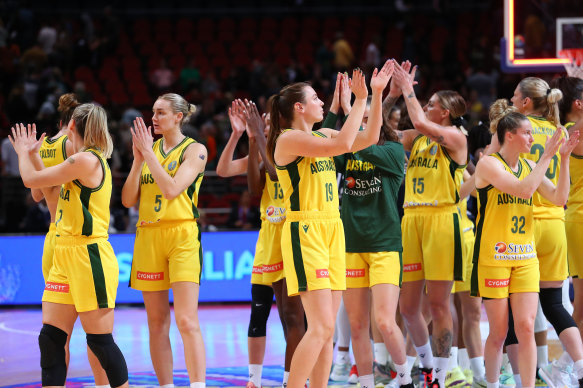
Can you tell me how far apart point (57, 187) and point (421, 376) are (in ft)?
11.4

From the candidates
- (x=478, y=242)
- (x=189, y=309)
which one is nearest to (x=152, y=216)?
(x=189, y=309)

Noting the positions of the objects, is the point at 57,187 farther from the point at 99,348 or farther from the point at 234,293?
the point at 234,293

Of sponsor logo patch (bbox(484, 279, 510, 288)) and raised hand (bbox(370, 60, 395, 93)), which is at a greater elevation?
raised hand (bbox(370, 60, 395, 93))

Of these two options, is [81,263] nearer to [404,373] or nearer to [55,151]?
[55,151]

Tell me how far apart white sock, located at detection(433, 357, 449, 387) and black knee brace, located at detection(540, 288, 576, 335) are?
2.81 feet

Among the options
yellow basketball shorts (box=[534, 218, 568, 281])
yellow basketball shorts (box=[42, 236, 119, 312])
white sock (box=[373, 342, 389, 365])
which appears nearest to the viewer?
yellow basketball shorts (box=[42, 236, 119, 312])

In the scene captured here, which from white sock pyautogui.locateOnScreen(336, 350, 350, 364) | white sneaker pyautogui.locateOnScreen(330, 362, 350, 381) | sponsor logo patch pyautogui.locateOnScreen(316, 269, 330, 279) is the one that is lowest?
white sneaker pyautogui.locateOnScreen(330, 362, 350, 381)

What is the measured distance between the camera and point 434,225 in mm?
6441

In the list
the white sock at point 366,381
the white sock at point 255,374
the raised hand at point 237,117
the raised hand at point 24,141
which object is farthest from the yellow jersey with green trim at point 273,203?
the raised hand at point 24,141

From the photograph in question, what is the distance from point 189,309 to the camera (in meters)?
5.78

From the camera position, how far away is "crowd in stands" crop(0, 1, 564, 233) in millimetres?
15250

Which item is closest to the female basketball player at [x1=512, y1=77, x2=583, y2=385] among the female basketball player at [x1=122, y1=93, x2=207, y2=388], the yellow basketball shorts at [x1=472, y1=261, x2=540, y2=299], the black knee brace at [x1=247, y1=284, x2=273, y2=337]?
the yellow basketball shorts at [x1=472, y1=261, x2=540, y2=299]

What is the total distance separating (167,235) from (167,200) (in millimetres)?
252

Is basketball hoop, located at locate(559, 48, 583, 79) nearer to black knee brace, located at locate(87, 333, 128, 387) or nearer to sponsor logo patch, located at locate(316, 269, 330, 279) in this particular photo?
sponsor logo patch, located at locate(316, 269, 330, 279)
